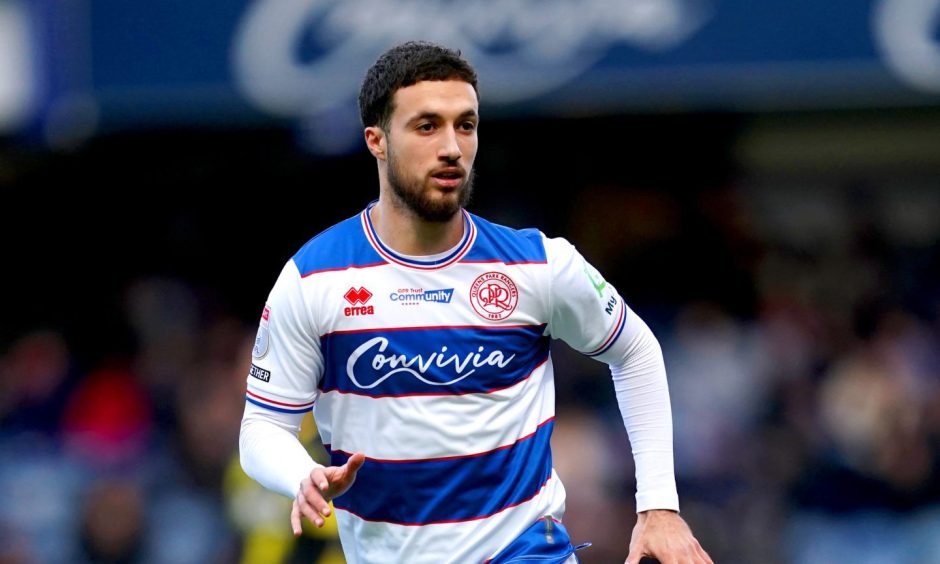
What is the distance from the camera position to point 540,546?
4672mm

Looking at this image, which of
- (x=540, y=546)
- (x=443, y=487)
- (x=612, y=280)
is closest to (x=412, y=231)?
(x=443, y=487)

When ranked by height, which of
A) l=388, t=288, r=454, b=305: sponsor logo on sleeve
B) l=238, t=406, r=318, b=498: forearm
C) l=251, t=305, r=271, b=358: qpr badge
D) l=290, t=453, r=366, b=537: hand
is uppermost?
l=388, t=288, r=454, b=305: sponsor logo on sleeve

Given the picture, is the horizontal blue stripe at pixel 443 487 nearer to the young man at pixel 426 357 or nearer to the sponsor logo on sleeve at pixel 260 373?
the young man at pixel 426 357

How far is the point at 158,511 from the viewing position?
9812 mm

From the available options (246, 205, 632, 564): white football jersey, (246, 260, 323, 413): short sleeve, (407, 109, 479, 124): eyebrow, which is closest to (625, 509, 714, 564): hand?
(246, 205, 632, 564): white football jersey

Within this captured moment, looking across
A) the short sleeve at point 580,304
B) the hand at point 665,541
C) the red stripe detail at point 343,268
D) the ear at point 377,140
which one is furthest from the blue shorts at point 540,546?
the ear at point 377,140

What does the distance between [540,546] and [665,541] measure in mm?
384

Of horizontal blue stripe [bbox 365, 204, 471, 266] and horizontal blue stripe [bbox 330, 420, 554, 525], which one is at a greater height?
horizontal blue stripe [bbox 365, 204, 471, 266]

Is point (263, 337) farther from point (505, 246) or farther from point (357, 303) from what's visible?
point (505, 246)

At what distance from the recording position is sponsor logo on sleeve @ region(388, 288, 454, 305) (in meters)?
4.66

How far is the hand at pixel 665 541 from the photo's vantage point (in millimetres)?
4523

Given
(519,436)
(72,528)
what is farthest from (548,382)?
(72,528)

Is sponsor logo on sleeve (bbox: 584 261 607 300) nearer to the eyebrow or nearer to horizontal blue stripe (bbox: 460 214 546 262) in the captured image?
horizontal blue stripe (bbox: 460 214 546 262)

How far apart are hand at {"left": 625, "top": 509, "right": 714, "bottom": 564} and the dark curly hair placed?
56.9 inches
